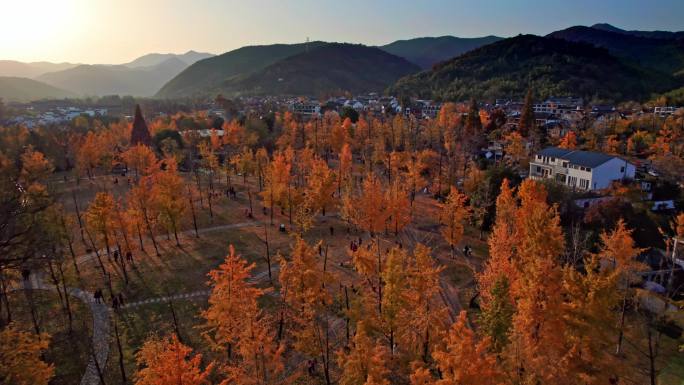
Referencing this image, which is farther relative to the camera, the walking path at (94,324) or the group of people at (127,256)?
the group of people at (127,256)

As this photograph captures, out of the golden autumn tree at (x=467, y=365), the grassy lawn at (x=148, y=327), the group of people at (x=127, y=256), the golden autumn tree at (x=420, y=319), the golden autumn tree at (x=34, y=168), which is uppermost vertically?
the golden autumn tree at (x=34, y=168)

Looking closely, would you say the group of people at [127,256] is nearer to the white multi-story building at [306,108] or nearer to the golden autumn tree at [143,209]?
the golden autumn tree at [143,209]

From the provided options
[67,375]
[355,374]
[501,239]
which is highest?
[501,239]

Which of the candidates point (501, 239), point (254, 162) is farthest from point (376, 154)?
point (501, 239)

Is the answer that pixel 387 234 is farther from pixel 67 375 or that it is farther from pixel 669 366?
pixel 67 375

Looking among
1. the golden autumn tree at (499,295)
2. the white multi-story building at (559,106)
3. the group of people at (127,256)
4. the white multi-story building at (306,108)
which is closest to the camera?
the golden autumn tree at (499,295)

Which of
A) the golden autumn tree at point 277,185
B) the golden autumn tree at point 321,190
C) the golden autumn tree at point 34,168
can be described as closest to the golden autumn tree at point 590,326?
the golden autumn tree at point 321,190
